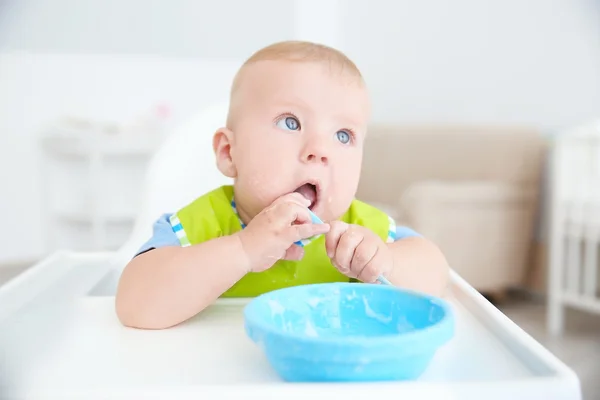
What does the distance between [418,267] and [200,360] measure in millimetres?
269

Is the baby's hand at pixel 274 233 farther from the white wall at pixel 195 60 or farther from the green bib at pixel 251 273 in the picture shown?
the white wall at pixel 195 60

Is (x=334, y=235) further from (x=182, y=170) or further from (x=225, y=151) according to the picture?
(x=182, y=170)

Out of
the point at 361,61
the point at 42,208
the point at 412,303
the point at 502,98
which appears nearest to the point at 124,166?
the point at 42,208

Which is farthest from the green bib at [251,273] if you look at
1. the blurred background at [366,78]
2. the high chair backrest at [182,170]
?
the blurred background at [366,78]

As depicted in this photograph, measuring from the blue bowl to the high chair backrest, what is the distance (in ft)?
1.74

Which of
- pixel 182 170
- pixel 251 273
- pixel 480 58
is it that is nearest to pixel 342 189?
pixel 251 273

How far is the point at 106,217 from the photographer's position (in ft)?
10.3

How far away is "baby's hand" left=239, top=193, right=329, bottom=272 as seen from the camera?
560mm

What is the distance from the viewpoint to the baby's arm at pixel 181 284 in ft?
1.79

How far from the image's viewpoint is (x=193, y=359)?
47cm

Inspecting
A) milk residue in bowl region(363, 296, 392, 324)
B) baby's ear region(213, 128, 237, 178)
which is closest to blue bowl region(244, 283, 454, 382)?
milk residue in bowl region(363, 296, 392, 324)

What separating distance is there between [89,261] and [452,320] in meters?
0.58

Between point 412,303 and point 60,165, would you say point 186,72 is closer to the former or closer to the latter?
point 60,165

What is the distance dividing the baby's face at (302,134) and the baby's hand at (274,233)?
0.06m
